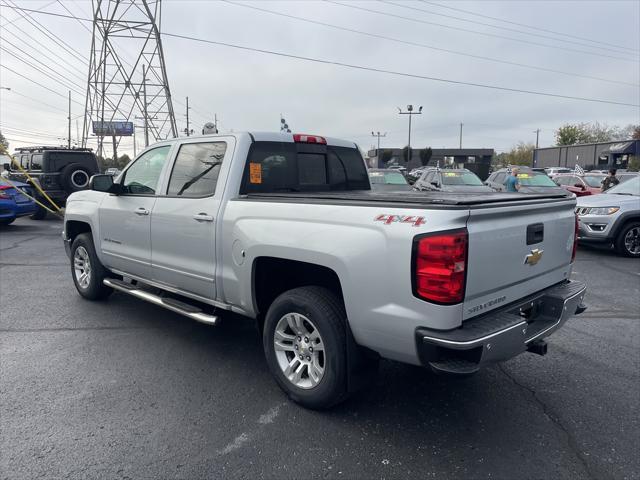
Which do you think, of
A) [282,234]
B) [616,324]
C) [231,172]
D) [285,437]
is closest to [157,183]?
[231,172]

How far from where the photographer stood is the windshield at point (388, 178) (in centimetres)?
1574

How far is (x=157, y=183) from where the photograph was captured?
184 inches

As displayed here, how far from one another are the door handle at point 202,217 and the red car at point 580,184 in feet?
49.0

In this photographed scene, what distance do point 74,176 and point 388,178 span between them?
9.96 metres

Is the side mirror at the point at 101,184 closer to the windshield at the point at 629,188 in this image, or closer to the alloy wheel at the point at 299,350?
the alloy wheel at the point at 299,350

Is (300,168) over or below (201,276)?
over

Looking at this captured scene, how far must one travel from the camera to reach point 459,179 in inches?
592

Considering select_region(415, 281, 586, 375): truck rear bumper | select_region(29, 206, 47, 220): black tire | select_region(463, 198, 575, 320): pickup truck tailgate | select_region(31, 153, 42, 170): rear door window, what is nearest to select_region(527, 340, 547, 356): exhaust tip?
select_region(415, 281, 586, 375): truck rear bumper

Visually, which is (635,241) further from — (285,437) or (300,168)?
(285,437)

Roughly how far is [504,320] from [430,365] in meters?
0.57

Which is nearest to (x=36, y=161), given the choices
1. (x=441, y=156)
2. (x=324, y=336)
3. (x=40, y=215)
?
(x=40, y=215)

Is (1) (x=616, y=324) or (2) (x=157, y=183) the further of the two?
(1) (x=616, y=324)

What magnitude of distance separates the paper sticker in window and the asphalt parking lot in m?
1.62

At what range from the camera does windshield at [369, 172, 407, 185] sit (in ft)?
51.6
